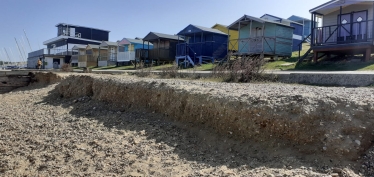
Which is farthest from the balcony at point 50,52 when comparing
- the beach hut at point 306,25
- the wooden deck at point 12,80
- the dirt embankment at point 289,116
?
the dirt embankment at point 289,116

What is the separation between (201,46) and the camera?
24203mm

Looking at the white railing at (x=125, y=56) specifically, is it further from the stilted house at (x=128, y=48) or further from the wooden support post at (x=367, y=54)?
the wooden support post at (x=367, y=54)

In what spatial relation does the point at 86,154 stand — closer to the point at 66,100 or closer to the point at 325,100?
the point at 325,100

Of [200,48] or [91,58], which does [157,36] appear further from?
[91,58]

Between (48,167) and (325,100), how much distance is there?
4547 mm

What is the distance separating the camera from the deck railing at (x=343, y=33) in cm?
1530

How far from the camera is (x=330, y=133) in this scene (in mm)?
3844

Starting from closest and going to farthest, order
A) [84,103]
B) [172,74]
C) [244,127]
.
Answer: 1. [244,127]
2. [84,103]
3. [172,74]

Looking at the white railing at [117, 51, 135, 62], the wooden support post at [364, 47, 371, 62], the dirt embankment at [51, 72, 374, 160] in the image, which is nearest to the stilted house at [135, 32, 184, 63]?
the white railing at [117, 51, 135, 62]

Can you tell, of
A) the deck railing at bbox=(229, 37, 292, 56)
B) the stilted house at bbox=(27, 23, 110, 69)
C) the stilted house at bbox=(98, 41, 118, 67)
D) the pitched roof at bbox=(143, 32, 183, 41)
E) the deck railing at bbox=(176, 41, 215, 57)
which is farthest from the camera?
the stilted house at bbox=(27, 23, 110, 69)

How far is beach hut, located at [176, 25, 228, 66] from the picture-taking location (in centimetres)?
2423

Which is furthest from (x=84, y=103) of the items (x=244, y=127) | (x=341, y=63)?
(x=341, y=63)

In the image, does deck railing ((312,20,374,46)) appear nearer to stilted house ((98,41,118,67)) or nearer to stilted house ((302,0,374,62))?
stilted house ((302,0,374,62))

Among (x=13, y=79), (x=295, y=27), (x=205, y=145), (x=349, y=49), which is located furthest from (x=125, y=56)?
(x=205, y=145)
